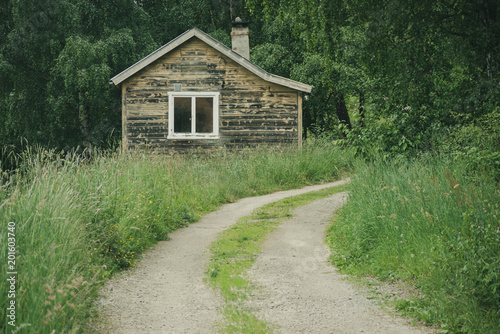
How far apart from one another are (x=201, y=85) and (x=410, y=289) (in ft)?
45.2

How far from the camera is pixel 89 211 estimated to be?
263 inches

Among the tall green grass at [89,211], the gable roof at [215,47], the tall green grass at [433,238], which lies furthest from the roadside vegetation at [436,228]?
the gable roof at [215,47]

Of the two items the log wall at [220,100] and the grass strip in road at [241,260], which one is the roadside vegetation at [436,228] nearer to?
the grass strip in road at [241,260]

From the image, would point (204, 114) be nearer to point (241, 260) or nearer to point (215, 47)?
point (215, 47)

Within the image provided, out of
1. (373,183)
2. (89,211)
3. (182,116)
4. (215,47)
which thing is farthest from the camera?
(182,116)

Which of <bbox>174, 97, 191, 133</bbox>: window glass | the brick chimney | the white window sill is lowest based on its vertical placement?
the white window sill

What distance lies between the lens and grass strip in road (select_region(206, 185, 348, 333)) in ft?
16.0

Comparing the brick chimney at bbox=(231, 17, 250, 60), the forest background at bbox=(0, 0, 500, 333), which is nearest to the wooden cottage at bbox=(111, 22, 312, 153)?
the forest background at bbox=(0, 0, 500, 333)

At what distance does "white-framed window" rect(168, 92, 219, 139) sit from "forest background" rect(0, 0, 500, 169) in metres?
3.73

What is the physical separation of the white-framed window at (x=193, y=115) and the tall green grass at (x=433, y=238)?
33.3ft

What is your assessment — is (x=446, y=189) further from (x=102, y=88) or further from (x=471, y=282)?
(x=102, y=88)

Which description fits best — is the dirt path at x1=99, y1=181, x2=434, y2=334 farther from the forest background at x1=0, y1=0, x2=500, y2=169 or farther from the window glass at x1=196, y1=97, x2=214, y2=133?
the window glass at x1=196, y1=97, x2=214, y2=133

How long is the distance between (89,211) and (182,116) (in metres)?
11.7

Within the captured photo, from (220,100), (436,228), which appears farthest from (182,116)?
(436,228)
